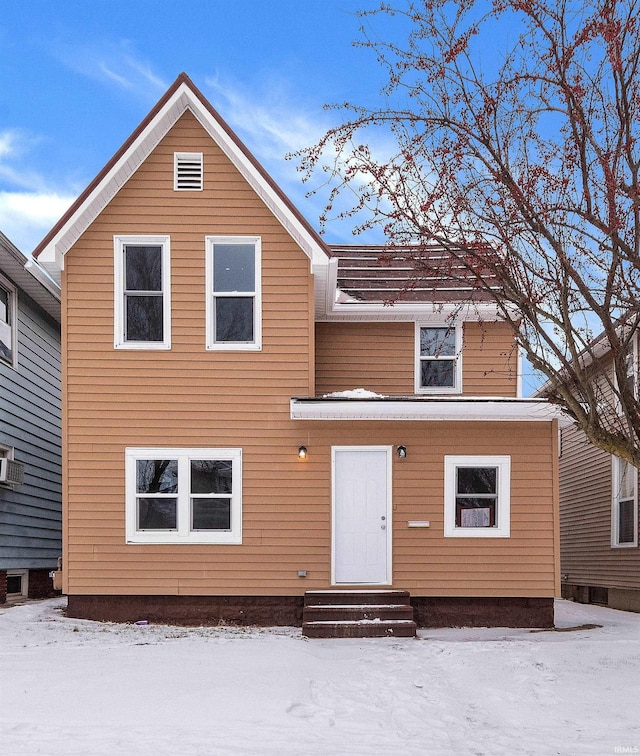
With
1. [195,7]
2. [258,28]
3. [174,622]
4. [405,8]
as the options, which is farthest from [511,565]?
[195,7]

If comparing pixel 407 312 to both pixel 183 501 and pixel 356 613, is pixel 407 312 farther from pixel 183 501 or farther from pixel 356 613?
pixel 356 613

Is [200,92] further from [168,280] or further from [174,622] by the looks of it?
[174,622]

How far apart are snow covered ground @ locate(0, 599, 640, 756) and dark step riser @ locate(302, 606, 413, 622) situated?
472 mm

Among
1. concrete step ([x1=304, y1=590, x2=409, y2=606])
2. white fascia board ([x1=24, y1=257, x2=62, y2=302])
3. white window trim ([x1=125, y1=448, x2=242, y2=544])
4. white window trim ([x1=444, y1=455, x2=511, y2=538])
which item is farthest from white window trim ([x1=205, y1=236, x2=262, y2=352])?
concrete step ([x1=304, y1=590, x2=409, y2=606])

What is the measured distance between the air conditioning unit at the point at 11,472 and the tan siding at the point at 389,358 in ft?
18.1

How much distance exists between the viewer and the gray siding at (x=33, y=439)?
1440 cm

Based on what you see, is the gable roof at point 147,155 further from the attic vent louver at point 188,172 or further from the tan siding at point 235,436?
the attic vent louver at point 188,172

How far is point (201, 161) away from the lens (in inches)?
495

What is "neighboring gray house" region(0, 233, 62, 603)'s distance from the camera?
14.1 metres

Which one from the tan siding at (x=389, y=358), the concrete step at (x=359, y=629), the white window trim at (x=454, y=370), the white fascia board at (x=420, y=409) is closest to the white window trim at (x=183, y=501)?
the white fascia board at (x=420, y=409)

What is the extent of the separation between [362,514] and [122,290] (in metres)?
5.10

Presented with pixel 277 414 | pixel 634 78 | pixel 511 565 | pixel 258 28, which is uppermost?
pixel 258 28

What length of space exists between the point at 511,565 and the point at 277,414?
4.31m

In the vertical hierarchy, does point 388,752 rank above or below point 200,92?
below
